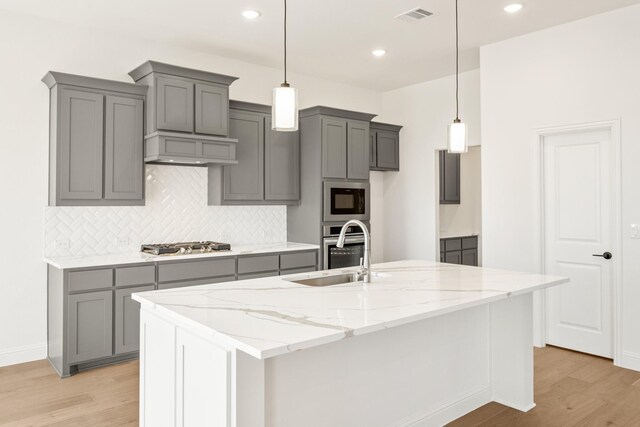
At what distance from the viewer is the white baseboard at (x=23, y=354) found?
3.93 m

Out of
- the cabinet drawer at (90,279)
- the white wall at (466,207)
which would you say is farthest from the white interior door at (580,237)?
the cabinet drawer at (90,279)

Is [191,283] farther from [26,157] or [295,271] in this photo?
[26,157]

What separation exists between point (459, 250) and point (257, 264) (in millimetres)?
3282

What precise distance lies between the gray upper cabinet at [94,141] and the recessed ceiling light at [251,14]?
1098mm

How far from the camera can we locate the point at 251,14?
4.02m

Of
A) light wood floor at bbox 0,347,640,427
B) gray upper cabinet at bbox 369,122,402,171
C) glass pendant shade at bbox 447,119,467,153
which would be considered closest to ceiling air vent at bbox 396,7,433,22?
glass pendant shade at bbox 447,119,467,153

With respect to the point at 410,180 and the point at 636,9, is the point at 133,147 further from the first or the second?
the point at 636,9

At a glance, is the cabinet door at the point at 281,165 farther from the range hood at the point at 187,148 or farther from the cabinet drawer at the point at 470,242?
the cabinet drawer at the point at 470,242

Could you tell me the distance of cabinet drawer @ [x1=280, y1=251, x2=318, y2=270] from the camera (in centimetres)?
491

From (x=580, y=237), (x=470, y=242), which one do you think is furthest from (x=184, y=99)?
(x=470, y=242)

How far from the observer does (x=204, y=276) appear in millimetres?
4340

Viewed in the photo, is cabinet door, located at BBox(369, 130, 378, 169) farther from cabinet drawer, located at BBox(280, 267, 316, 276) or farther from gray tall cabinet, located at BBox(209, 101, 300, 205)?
cabinet drawer, located at BBox(280, 267, 316, 276)

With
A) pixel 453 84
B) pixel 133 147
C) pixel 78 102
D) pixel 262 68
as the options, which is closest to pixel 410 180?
pixel 453 84

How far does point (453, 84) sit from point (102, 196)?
4232mm
